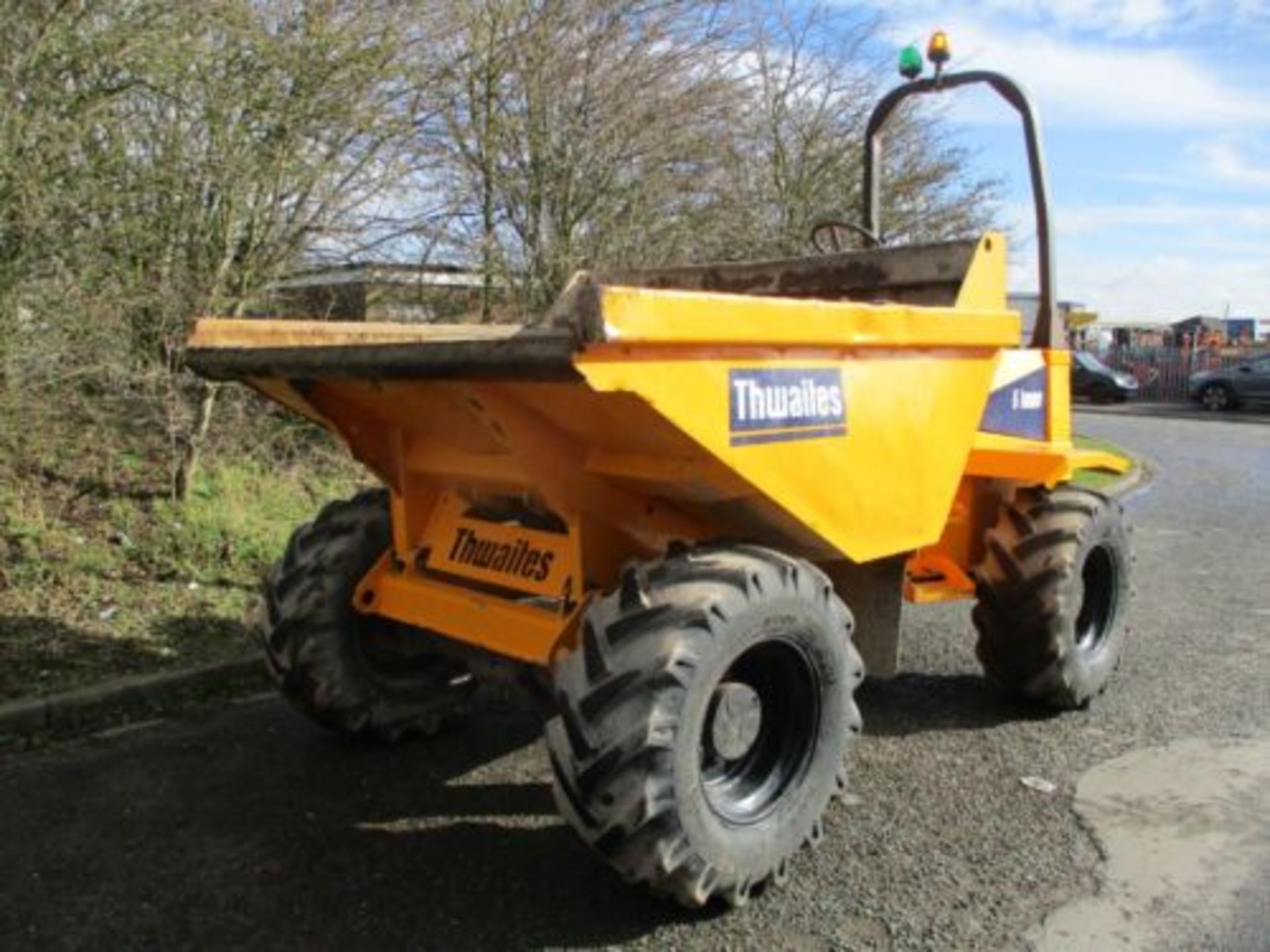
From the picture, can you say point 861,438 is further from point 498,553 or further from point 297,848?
point 297,848

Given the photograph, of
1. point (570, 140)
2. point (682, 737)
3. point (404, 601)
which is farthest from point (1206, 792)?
point (570, 140)

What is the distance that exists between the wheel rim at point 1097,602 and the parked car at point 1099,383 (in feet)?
83.6

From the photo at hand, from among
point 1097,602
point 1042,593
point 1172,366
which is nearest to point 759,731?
point 1042,593

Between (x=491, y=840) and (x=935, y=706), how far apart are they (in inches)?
83.9

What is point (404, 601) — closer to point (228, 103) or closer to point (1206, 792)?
point (1206, 792)

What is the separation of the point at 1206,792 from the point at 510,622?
2436mm

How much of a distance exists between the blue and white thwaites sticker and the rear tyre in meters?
25.4

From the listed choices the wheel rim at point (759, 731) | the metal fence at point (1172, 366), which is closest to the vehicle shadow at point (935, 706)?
the wheel rim at point (759, 731)

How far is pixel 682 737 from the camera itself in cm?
294

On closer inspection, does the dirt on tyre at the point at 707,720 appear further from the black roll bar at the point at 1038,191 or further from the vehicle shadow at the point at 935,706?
the black roll bar at the point at 1038,191

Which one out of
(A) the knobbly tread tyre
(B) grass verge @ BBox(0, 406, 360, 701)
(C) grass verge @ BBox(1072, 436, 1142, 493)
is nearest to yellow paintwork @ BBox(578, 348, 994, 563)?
(A) the knobbly tread tyre

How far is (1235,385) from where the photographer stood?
89.0 ft

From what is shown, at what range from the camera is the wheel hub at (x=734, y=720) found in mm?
3260

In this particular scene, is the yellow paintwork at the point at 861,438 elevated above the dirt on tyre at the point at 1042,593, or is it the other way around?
the yellow paintwork at the point at 861,438
